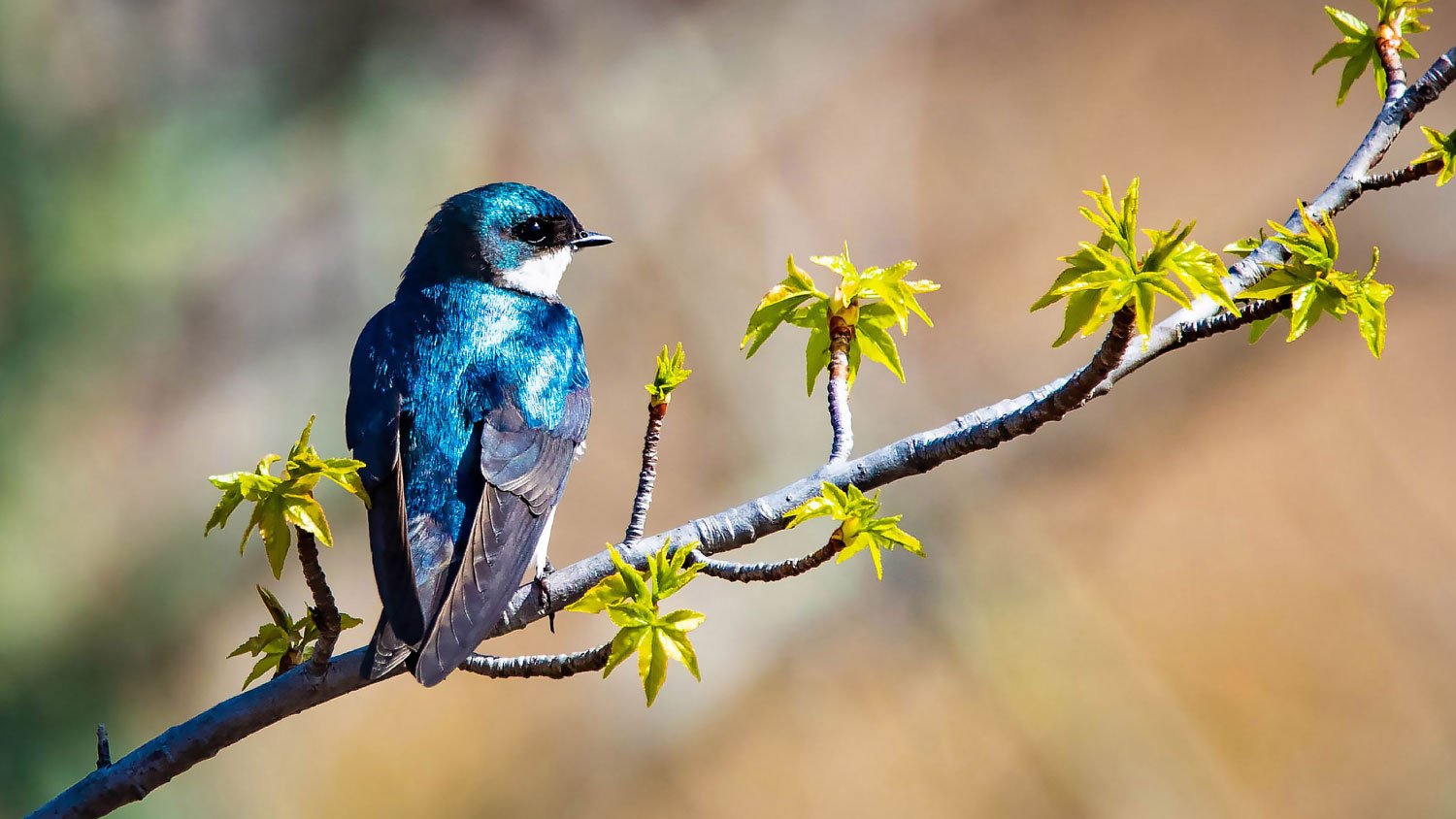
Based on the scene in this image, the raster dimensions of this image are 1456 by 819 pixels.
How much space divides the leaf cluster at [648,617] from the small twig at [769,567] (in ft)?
0.33

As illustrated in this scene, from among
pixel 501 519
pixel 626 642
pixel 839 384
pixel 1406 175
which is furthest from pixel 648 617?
pixel 1406 175

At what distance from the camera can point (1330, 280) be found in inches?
52.0

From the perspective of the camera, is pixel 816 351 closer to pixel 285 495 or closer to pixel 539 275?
pixel 285 495

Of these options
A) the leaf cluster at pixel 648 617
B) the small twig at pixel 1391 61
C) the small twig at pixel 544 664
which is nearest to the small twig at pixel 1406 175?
the small twig at pixel 1391 61

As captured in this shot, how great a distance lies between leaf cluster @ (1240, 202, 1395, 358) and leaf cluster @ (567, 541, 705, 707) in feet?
2.13

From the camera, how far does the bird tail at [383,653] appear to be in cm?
156

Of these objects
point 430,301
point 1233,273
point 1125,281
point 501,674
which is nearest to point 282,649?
point 501,674

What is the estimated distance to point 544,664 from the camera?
1568mm

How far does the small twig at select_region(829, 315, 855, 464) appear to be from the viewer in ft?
5.37

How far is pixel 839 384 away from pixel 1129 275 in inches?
19.9

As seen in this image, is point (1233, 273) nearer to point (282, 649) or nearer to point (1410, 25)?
point (1410, 25)

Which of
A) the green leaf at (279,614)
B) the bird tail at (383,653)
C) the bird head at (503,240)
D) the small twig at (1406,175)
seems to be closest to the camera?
the small twig at (1406,175)

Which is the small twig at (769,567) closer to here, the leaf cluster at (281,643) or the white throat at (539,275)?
the leaf cluster at (281,643)

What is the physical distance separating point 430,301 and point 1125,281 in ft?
4.52
